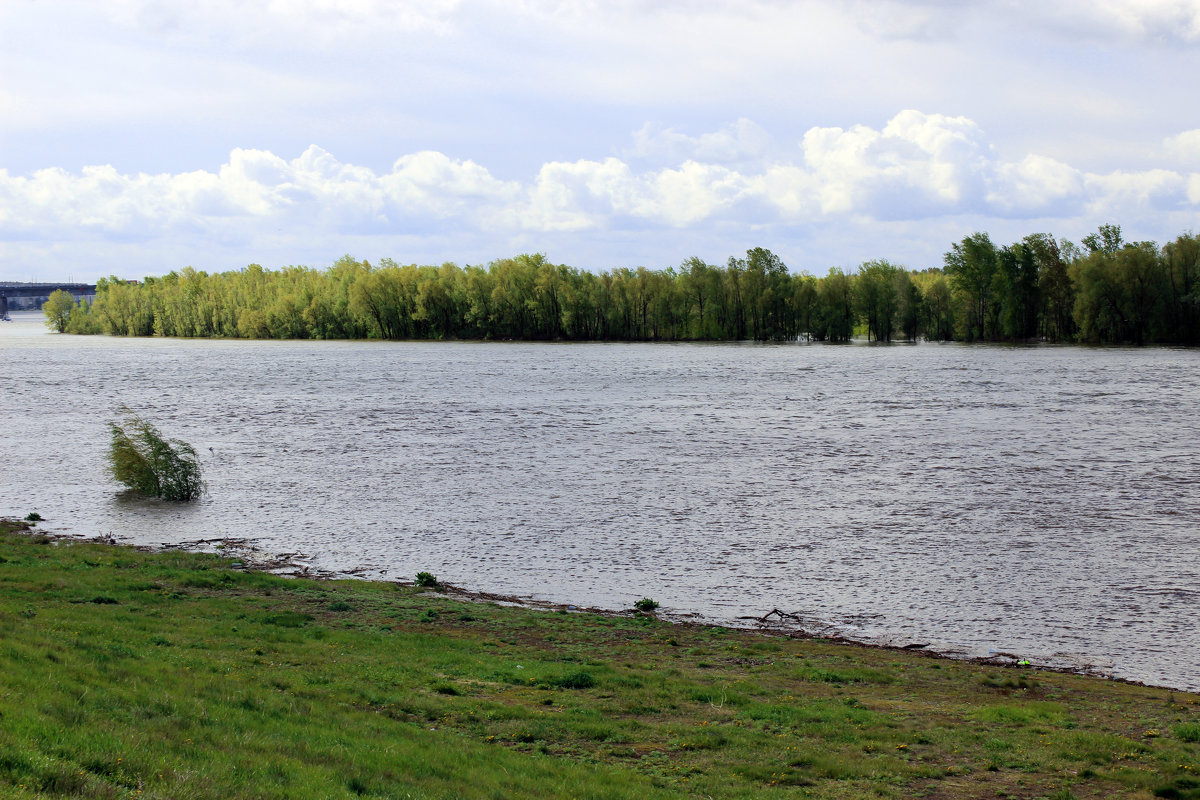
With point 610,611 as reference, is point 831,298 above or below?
above

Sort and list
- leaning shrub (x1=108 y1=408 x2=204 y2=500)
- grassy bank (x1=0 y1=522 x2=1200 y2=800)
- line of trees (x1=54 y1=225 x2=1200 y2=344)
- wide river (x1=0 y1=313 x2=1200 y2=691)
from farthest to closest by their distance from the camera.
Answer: line of trees (x1=54 y1=225 x2=1200 y2=344) → leaning shrub (x1=108 y1=408 x2=204 y2=500) → wide river (x1=0 y1=313 x2=1200 y2=691) → grassy bank (x1=0 y1=522 x2=1200 y2=800)

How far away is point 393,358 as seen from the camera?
456 feet

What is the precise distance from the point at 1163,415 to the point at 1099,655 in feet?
164

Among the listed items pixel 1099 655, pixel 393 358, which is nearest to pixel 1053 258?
pixel 393 358

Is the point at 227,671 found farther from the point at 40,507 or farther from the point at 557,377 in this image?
the point at 557,377

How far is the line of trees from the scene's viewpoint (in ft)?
457

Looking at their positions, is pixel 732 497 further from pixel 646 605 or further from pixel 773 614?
pixel 646 605

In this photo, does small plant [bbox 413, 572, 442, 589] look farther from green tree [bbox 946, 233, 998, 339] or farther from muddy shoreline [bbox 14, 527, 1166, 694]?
green tree [bbox 946, 233, 998, 339]

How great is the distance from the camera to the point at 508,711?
14.0 m

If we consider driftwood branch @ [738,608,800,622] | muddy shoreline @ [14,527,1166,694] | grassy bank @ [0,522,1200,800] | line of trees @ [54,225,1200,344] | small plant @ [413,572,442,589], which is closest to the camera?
grassy bank @ [0,522,1200,800]

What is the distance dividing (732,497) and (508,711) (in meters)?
22.9

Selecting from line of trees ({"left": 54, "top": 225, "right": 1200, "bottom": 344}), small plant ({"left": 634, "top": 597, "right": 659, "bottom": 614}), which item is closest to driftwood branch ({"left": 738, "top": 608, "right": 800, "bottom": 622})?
small plant ({"left": 634, "top": 597, "right": 659, "bottom": 614})

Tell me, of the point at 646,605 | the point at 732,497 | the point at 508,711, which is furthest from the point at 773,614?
the point at 732,497

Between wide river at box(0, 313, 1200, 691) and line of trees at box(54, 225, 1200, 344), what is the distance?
64.4 metres
